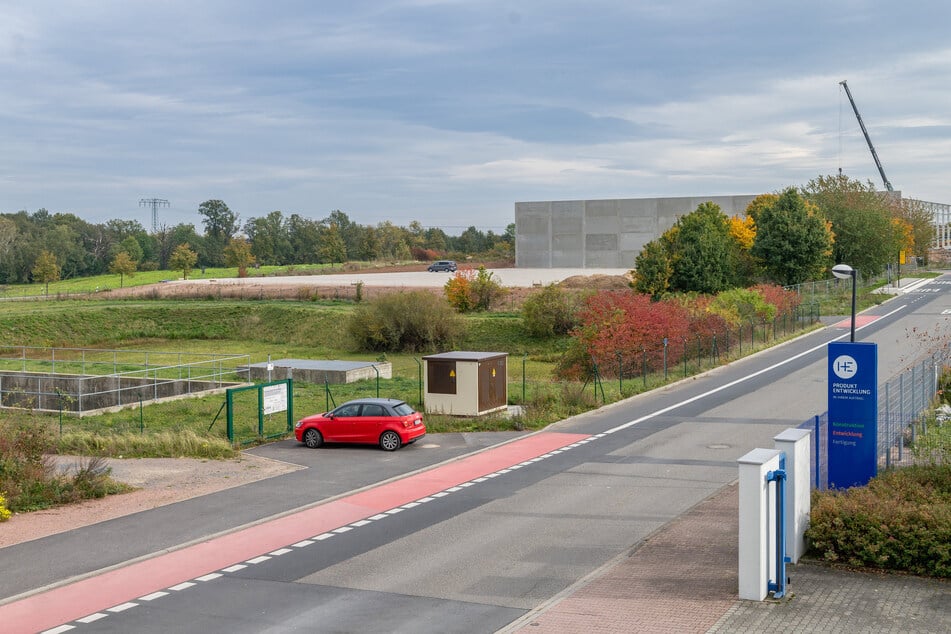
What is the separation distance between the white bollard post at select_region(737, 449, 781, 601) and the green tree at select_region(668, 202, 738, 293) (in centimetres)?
4782

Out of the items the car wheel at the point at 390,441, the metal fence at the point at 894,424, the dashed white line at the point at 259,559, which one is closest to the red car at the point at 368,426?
the car wheel at the point at 390,441

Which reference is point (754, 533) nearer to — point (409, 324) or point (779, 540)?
point (779, 540)

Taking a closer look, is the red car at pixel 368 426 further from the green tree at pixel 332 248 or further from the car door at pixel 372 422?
the green tree at pixel 332 248

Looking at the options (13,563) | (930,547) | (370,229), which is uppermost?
(370,229)

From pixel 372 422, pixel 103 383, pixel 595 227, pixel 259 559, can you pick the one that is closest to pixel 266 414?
pixel 372 422

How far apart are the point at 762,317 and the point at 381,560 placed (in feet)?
129

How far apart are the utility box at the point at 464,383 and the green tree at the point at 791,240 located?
1599 inches

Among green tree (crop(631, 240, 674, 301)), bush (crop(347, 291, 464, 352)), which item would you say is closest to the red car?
bush (crop(347, 291, 464, 352))

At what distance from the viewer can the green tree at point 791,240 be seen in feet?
213

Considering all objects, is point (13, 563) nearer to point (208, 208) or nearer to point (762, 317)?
point (762, 317)

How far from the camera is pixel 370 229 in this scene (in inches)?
5955

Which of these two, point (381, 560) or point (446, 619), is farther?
point (381, 560)

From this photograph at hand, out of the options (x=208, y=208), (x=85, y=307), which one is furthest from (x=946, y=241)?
(x=85, y=307)

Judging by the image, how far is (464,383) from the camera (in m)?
29.5
